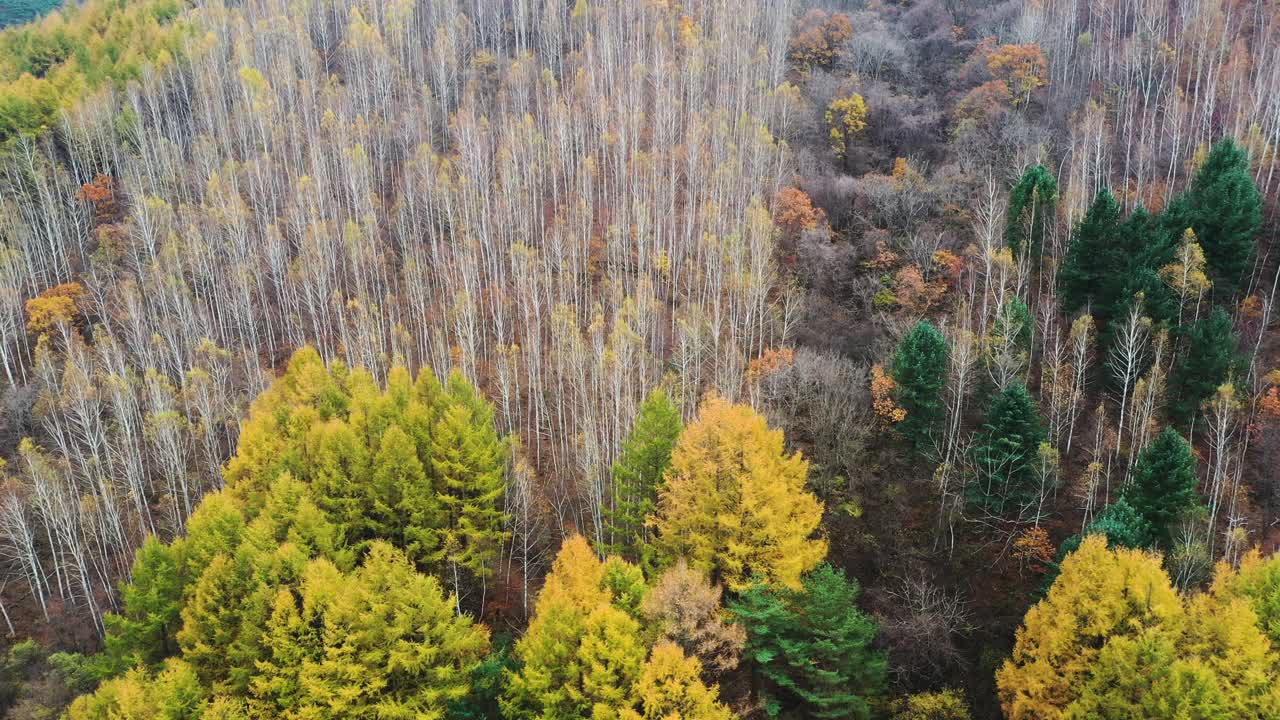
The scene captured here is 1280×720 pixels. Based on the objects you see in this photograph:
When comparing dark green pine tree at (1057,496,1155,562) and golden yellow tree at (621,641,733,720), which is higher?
dark green pine tree at (1057,496,1155,562)

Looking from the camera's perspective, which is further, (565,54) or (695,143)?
(565,54)

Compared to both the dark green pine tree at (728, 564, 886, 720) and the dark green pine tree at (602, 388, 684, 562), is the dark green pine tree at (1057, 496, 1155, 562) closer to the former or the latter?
the dark green pine tree at (728, 564, 886, 720)

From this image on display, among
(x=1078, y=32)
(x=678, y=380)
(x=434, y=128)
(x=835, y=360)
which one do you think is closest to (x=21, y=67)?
(x=434, y=128)

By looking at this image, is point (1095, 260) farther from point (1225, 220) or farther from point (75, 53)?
point (75, 53)

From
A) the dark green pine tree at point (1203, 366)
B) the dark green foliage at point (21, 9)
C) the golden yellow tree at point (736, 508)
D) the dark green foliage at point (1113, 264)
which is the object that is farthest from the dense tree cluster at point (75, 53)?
the dark green pine tree at point (1203, 366)

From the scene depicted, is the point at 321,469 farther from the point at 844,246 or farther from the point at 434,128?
the point at 434,128

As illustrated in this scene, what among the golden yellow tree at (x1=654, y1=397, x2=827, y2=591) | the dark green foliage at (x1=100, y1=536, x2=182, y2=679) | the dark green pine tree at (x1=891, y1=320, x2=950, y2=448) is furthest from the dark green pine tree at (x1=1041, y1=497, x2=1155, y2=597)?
the dark green foliage at (x1=100, y1=536, x2=182, y2=679)

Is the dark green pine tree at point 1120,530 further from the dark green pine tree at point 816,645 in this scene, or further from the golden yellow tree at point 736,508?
the golden yellow tree at point 736,508
